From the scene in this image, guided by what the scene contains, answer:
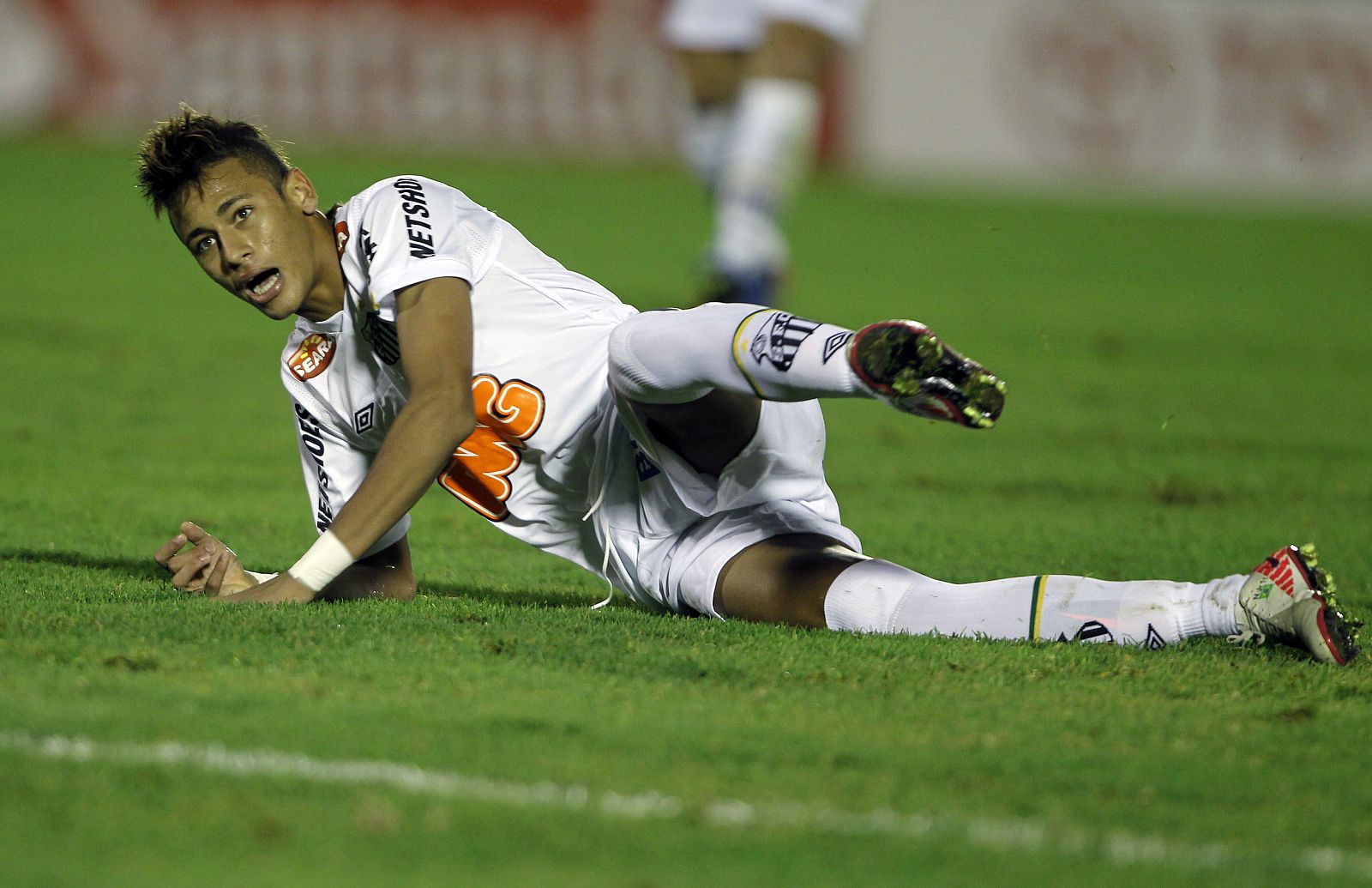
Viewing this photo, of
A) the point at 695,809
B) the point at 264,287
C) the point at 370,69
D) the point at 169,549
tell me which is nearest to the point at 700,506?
the point at 264,287

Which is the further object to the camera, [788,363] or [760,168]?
[760,168]

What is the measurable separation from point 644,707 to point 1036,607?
1029 mm

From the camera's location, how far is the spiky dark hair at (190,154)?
3646 mm

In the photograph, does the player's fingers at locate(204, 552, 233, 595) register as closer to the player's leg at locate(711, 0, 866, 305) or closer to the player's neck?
the player's neck

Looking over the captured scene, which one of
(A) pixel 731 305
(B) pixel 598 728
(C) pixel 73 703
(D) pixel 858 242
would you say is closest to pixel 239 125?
(A) pixel 731 305

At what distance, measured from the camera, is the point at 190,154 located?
3.64 m

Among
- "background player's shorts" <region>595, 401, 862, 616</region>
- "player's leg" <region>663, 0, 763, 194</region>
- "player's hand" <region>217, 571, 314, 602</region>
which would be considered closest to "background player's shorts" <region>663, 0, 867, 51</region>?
"player's leg" <region>663, 0, 763, 194</region>

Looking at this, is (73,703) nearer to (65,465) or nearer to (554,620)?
(554,620)

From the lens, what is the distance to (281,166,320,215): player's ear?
3768 mm

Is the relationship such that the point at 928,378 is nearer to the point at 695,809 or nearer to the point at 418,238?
the point at 695,809

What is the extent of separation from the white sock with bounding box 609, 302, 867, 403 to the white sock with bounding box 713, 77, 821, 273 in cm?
402

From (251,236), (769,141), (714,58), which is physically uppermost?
(251,236)

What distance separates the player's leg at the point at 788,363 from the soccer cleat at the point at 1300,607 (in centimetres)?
83

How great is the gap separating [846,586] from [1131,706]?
0.73m
